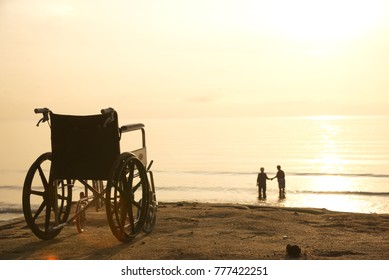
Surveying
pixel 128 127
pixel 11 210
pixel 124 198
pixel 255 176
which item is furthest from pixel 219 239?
pixel 255 176

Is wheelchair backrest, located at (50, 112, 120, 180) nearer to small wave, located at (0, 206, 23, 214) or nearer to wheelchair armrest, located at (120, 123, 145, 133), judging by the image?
wheelchair armrest, located at (120, 123, 145, 133)

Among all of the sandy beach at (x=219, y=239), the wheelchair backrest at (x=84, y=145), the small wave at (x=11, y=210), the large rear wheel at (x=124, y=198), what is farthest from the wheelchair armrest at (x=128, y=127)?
the small wave at (x=11, y=210)

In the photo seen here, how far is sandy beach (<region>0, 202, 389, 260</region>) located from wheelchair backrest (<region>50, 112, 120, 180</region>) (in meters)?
1.16

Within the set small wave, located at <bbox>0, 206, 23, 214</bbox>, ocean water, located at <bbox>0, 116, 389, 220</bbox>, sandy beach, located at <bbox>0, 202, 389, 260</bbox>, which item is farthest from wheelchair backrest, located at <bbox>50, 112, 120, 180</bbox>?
small wave, located at <bbox>0, 206, 23, 214</bbox>

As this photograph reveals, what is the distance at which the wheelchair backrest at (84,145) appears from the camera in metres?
7.14

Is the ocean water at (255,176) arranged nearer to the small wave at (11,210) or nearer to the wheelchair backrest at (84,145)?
the small wave at (11,210)

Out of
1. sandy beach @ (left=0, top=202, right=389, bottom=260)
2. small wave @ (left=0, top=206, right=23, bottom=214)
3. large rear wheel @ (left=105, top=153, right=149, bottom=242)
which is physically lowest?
small wave @ (left=0, top=206, right=23, bottom=214)

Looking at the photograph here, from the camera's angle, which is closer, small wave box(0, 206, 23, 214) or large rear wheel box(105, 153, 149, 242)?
large rear wheel box(105, 153, 149, 242)

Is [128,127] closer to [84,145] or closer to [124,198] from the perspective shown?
[84,145]

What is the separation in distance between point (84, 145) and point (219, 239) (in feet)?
8.72

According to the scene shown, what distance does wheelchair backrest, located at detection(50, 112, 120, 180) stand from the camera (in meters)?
7.14

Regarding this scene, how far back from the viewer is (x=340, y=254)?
6641 millimetres
